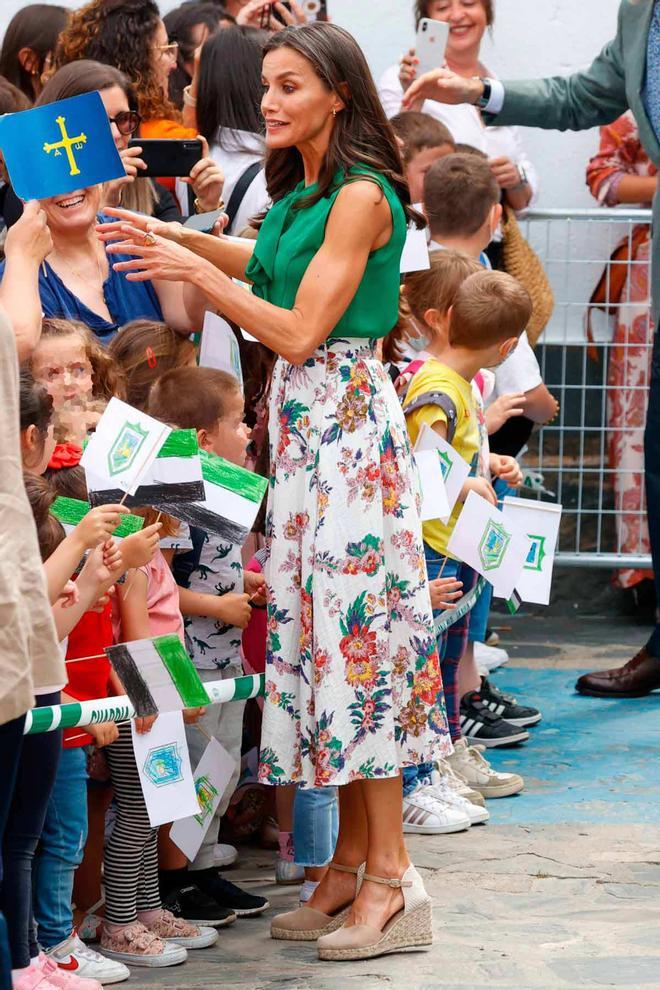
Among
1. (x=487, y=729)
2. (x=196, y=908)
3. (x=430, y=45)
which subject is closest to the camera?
(x=196, y=908)

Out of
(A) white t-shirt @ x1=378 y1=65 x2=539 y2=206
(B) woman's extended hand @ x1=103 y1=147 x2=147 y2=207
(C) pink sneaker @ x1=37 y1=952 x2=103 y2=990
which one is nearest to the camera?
(C) pink sneaker @ x1=37 y1=952 x2=103 y2=990

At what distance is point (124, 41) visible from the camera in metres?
5.07

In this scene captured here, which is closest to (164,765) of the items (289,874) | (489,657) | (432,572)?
(289,874)

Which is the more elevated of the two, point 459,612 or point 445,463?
point 445,463

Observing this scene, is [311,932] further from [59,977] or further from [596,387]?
[596,387]

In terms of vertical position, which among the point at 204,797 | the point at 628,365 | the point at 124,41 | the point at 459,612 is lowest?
the point at 204,797

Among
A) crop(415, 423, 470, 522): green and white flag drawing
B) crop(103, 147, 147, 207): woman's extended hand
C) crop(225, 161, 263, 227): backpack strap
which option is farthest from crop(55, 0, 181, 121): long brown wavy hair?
crop(415, 423, 470, 522): green and white flag drawing

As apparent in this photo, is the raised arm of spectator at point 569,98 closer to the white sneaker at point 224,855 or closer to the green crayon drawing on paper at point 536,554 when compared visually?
the green crayon drawing on paper at point 536,554

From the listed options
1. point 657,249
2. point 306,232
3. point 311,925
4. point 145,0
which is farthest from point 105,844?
point 657,249

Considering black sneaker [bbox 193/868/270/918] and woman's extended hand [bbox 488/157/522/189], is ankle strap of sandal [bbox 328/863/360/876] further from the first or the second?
woman's extended hand [bbox 488/157/522/189]

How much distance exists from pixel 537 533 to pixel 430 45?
192cm

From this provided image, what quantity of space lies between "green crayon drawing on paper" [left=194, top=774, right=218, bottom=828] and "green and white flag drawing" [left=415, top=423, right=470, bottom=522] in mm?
958

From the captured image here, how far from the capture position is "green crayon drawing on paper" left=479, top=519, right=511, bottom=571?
4.32m

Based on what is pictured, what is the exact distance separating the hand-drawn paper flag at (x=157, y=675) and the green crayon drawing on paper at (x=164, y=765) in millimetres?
119
